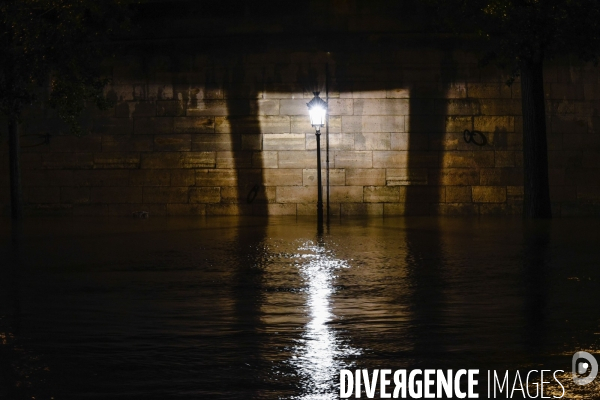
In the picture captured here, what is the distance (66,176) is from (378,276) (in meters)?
18.3

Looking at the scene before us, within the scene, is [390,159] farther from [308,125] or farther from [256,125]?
[256,125]

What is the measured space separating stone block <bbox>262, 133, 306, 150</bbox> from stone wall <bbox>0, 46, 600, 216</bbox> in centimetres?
3

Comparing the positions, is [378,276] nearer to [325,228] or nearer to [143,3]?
[325,228]

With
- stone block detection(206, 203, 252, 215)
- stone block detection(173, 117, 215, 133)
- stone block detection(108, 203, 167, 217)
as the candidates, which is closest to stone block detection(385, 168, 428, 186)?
stone block detection(206, 203, 252, 215)

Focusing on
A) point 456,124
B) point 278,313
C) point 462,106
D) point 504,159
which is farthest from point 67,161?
point 278,313

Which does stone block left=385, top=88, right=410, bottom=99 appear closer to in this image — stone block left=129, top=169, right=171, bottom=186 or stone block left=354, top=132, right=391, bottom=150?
stone block left=354, top=132, right=391, bottom=150

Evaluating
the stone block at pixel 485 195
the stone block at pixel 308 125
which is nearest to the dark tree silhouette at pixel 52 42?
the stone block at pixel 308 125

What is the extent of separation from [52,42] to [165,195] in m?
7.22

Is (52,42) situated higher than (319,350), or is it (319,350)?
(52,42)

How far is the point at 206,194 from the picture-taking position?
28.1 metres

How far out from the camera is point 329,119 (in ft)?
91.8

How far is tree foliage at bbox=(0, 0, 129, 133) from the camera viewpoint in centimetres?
2181

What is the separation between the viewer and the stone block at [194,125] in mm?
28172

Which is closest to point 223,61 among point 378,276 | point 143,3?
point 143,3
